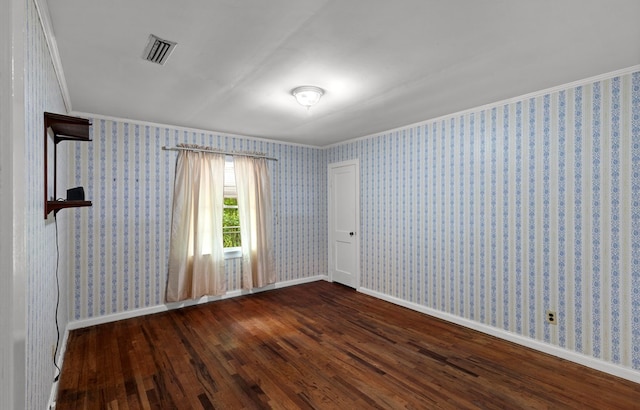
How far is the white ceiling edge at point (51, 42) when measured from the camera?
1.67m

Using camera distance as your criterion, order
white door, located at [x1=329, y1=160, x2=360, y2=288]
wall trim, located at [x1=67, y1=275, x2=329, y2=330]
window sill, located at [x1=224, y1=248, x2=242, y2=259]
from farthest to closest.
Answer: white door, located at [x1=329, y1=160, x2=360, y2=288] < window sill, located at [x1=224, y1=248, x2=242, y2=259] < wall trim, located at [x1=67, y1=275, x2=329, y2=330]

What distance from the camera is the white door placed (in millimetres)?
5176

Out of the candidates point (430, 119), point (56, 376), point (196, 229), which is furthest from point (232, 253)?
point (430, 119)

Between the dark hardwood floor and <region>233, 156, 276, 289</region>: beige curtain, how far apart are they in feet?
3.36

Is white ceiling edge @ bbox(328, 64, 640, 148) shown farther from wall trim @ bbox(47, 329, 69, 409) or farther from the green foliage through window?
wall trim @ bbox(47, 329, 69, 409)

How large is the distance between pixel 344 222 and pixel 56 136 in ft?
13.2

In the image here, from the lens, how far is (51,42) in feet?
6.67

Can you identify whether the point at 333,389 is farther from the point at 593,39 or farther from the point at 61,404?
the point at 593,39

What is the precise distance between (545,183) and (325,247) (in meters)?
3.66

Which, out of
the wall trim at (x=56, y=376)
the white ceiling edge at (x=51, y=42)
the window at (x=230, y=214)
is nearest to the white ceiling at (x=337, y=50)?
the white ceiling edge at (x=51, y=42)

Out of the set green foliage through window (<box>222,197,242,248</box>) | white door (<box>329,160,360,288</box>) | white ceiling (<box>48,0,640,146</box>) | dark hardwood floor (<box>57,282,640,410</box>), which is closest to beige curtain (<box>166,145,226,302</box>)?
green foliage through window (<box>222,197,242,248</box>)

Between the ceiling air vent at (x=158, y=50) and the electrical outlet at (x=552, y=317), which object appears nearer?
the ceiling air vent at (x=158, y=50)

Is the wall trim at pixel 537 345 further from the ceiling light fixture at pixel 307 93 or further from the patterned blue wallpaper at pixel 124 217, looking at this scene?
the ceiling light fixture at pixel 307 93

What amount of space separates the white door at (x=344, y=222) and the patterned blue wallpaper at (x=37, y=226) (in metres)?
3.90
